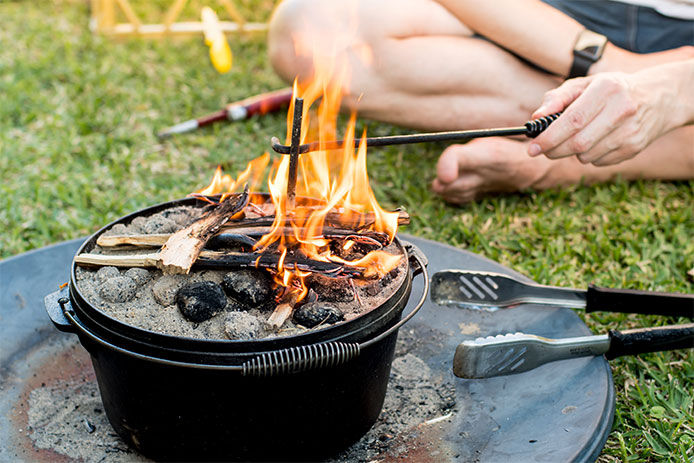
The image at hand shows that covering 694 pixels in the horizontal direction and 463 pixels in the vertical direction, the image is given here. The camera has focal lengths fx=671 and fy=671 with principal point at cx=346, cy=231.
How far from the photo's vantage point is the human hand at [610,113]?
1883mm

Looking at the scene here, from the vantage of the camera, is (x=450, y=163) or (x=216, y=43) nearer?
(x=450, y=163)

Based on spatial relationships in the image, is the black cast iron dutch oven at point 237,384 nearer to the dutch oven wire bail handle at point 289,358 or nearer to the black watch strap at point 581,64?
the dutch oven wire bail handle at point 289,358

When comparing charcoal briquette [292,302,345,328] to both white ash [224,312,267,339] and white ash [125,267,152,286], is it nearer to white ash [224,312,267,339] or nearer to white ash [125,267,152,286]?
white ash [224,312,267,339]

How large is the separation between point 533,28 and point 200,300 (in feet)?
6.01

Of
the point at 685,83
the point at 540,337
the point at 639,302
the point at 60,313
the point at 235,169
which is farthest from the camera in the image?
the point at 235,169

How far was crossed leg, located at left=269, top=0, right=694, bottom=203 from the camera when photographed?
2.71m

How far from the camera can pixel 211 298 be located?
1.35 meters

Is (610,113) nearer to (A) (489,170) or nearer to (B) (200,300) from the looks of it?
(A) (489,170)

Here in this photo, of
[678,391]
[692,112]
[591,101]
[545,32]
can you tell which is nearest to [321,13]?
[545,32]

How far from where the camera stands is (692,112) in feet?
7.15

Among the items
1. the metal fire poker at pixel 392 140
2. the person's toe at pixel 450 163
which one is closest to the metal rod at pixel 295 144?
the metal fire poker at pixel 392 140

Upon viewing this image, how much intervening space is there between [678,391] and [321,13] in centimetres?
189

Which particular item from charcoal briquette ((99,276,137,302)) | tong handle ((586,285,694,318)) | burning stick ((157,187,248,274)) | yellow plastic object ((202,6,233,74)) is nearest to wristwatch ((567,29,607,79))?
tong handle ((586,285,694,318))

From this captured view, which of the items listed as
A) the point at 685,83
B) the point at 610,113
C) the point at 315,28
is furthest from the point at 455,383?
the point at 315,28
